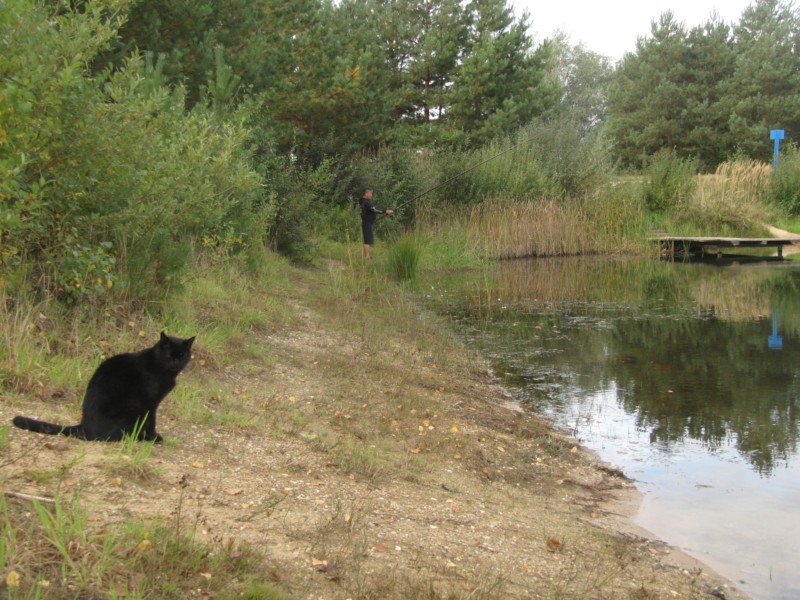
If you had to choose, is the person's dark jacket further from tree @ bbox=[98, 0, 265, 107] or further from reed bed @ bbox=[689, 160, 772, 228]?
reed bed @ bbox=[689, 160, 772, 228]

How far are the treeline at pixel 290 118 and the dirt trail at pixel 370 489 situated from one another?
1428 millimetres

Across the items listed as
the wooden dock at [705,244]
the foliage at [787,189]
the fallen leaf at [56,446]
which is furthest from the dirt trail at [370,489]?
the foliage at [787,189]

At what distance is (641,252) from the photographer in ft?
74.7

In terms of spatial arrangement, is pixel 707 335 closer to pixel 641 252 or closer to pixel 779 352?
pixel 779 352

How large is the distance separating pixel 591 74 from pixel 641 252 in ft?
154

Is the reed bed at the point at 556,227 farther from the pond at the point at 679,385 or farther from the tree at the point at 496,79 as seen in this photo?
the tree at the point at 496,79

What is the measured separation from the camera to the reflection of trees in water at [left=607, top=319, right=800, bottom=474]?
699cm

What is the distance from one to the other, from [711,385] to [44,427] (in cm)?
700

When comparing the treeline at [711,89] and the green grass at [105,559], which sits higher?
the treeline at [711,89]

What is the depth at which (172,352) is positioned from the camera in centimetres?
445

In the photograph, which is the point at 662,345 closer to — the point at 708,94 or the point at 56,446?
the point at 56,446

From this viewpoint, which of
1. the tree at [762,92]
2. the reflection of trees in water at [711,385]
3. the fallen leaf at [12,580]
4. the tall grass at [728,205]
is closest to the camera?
the fallen leaf at [12,580]

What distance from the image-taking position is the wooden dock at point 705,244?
2316cm

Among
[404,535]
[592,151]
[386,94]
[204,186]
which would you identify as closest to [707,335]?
[204,186]
